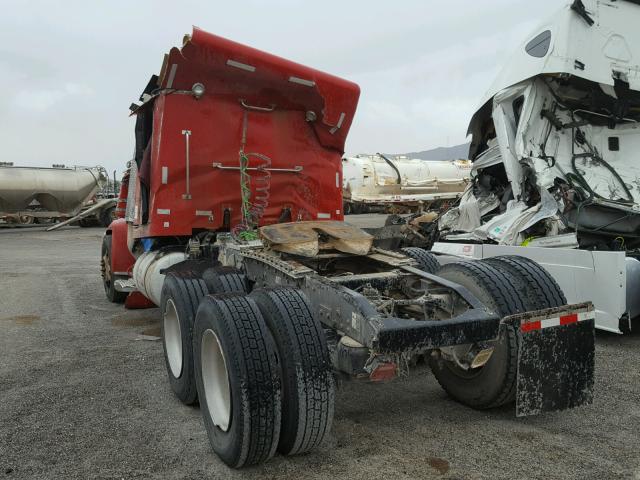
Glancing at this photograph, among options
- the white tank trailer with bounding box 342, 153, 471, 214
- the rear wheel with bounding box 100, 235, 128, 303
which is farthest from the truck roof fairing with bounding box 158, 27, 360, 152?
the white tank trailer with bounding box 342, 153, 471, 214

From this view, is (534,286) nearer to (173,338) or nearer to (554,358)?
(554,358)

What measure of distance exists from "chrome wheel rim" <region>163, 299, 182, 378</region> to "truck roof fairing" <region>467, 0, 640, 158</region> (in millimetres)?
4778

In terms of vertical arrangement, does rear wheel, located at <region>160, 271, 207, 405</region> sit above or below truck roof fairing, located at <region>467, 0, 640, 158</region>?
below

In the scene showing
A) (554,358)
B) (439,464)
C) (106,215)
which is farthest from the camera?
(106,215)

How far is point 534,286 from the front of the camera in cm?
343

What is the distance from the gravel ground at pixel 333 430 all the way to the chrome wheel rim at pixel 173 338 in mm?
238

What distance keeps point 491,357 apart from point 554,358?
0.44 m

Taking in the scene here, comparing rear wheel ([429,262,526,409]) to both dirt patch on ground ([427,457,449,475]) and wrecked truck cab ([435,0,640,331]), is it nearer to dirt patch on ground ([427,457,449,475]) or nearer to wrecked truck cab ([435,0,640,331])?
dirt patch on ground ([427,457,449,475])

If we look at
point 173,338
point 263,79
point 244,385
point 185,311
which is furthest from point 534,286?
point 263,79

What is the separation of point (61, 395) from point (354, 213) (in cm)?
2061

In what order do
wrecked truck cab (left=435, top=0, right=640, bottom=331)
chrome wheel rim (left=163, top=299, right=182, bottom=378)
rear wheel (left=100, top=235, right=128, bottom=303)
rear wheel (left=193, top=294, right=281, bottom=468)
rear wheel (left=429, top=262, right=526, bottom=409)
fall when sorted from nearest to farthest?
rear wheel (left=193, top=294, right=281, bottom=468), rear wheel (left=429, top=262, right=526, bottom=409), chrome wheel rim (left=163, top=299, right=182, bottom=378), wrecked truck cab (left=435, top=0, right=640, bottom=331), rear wheel (left=100, top=235, right=128, bottom=303)

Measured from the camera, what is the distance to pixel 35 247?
16.1m

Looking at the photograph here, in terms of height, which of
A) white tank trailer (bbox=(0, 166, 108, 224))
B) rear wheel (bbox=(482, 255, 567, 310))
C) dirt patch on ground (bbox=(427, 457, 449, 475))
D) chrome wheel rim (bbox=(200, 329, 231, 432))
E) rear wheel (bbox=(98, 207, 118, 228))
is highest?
white tank trailer (bbox=(0, 166, 108, 224))

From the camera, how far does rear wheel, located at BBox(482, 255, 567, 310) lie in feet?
11.1
